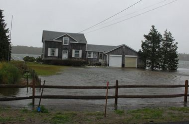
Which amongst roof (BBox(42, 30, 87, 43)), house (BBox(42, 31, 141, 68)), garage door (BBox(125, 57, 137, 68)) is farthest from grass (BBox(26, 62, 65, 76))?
garage door (BBox(125, 57, 137, 68))

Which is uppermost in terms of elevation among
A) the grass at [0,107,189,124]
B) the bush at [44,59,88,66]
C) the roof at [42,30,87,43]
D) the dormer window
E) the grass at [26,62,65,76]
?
the roof at [42,30,87,43]

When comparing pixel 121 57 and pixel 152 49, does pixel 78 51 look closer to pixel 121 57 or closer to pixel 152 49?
pixel 121 57

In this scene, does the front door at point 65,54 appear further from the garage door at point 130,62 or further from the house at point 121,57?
the garage door at point 130,62

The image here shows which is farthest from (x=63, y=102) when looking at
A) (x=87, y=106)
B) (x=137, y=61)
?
(x=137, y=61)

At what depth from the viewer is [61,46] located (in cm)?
4672

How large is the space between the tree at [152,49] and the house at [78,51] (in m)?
2.47

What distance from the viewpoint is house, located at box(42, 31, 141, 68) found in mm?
46281

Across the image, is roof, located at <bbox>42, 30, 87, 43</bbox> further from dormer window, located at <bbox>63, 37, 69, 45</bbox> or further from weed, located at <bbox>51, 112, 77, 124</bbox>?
weed, located at <bbox>51, 112, 77, 124</bbox>

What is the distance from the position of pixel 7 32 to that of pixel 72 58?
49.8 ft

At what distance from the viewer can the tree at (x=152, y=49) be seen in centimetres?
4681

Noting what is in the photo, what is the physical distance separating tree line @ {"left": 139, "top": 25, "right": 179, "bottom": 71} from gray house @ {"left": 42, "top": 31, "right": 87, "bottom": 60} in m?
12.2

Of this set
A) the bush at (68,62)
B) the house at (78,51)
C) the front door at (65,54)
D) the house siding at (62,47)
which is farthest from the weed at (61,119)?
the front door at (65,54)

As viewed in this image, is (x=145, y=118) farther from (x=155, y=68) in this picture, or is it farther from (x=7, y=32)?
(x=155, y=68)

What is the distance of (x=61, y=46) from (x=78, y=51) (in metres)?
3.50
